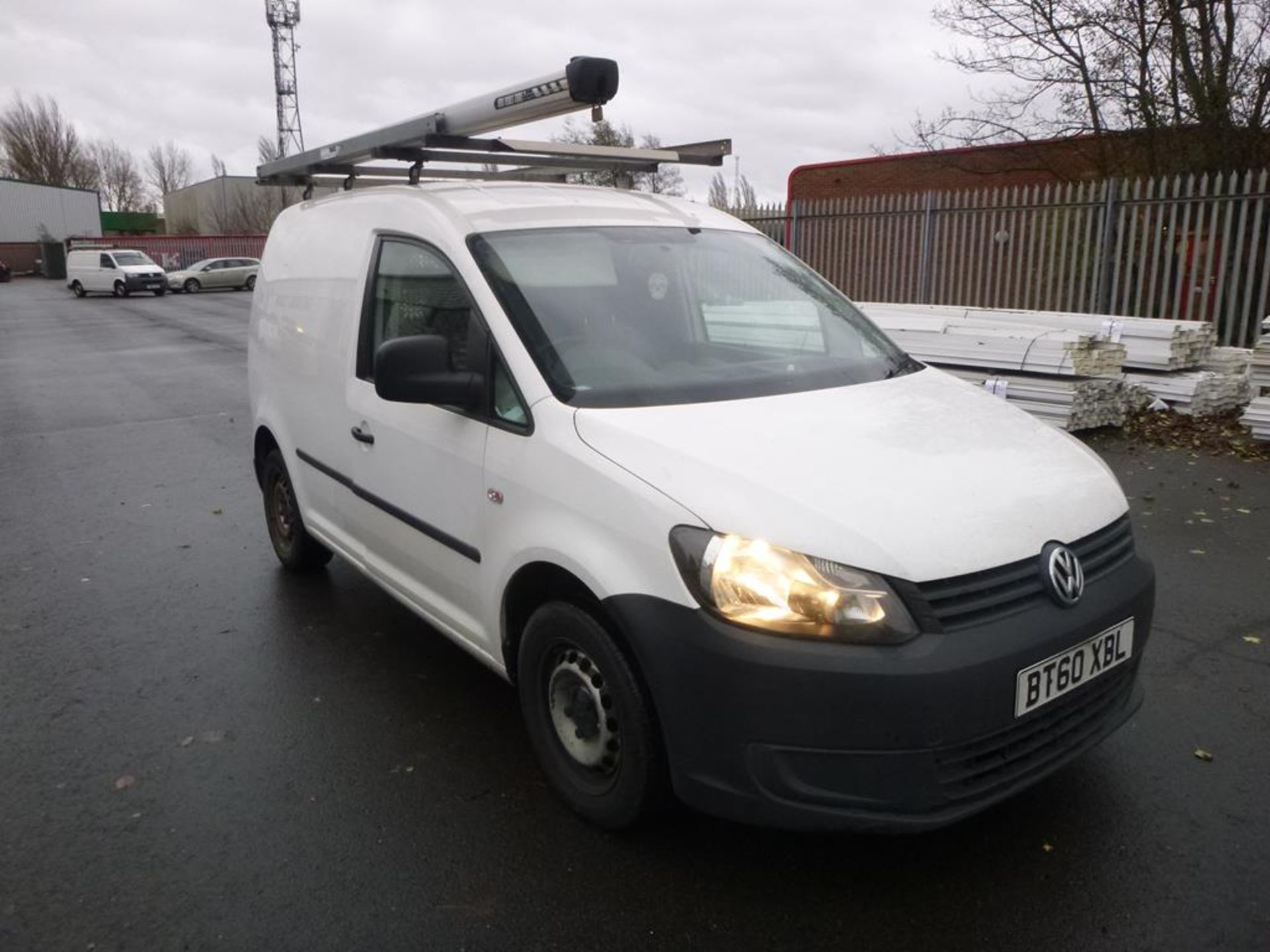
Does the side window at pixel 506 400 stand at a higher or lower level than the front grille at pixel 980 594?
higher

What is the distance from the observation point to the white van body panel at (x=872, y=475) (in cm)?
249

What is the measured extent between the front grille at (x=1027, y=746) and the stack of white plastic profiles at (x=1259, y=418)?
6.23 metres

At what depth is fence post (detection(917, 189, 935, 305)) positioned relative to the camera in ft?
44.0

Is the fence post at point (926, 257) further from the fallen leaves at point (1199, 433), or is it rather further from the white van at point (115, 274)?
the white van at point (115, 274)

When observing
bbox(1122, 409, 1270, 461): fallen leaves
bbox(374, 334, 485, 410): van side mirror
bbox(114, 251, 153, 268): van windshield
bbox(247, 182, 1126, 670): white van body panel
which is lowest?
bbox(1122, 409, 1270, 461): fallen leaves

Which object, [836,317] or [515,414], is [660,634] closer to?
[515,414]

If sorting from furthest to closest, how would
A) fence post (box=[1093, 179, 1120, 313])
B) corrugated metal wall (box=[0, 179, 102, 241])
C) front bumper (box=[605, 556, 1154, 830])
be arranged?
corrugated metal wall (box=[0, 179, 102, 241]) → fence post (box=[1093, 179, 1120, 313]) → front bumper (box=[605, 556, 1154, 830])

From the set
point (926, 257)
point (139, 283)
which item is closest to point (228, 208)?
point (139, 283)

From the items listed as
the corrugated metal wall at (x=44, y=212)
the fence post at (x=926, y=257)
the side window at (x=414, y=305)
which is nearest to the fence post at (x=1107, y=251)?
the fence post at (x=926, y=257)

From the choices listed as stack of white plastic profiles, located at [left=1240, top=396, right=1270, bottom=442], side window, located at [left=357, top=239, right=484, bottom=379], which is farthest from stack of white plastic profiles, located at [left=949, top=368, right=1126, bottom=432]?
side window, located at [left=357, top=239, right=484, bottom=379]

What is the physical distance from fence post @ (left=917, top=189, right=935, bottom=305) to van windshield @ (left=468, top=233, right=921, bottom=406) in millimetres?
9879

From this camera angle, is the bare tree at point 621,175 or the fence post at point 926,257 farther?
the fence post at point 926,257

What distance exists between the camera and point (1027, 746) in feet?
8.66

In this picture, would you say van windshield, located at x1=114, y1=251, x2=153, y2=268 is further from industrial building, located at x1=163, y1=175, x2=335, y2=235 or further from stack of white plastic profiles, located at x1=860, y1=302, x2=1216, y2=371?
stack of white plastic profiles, located at x1=860, y1=302, x2=1216, y2=371
